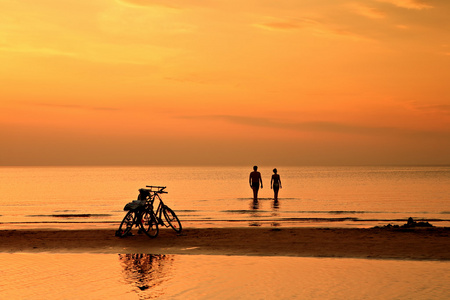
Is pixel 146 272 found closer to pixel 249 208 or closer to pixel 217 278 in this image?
pixel 217 278

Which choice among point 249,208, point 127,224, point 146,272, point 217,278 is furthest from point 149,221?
point 249,208

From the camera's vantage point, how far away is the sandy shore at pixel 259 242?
15.2 meters

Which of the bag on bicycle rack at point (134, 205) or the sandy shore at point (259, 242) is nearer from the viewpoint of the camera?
the sandy shore at point (259, 242)

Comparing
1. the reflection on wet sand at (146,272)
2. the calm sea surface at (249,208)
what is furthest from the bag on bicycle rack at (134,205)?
the calm sea surface at (249,208)

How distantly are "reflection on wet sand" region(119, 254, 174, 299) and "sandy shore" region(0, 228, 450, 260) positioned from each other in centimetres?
123

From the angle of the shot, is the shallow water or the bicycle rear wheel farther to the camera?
the bicycle rear wheel

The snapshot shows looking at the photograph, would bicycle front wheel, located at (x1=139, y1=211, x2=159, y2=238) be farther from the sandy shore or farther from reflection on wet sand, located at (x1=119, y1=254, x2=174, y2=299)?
reflection on wet sand, located at (x1=119, y1=254, x2=174, y2=299)

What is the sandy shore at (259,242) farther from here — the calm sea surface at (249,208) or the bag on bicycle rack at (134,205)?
the calm sea surface at (249,208)

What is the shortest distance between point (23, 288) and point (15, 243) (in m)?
7.80

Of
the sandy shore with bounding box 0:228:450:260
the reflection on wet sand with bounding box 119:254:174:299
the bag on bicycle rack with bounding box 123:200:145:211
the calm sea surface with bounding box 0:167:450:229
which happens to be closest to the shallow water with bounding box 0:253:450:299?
the reflection on wet sand with bounding box 119:254:174:299

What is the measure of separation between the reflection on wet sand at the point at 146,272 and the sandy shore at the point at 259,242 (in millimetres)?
1228

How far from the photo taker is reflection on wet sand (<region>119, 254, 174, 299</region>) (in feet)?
33.6

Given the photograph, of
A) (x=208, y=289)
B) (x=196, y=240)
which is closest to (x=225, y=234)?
(x=196, y=240)

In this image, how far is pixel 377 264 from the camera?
1315 cm
